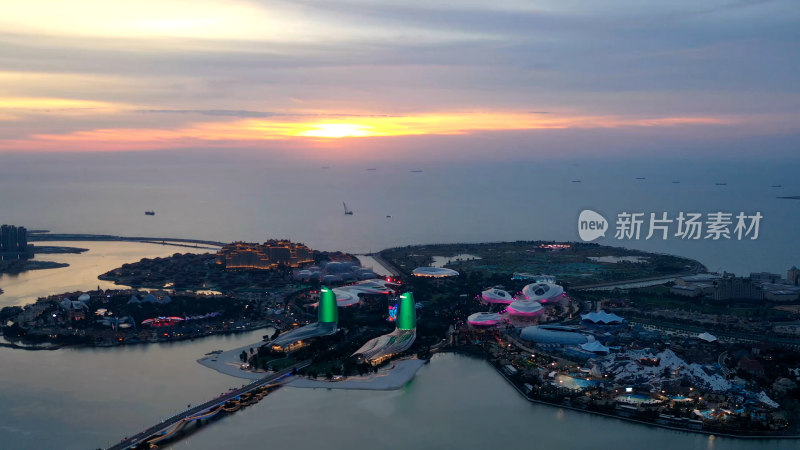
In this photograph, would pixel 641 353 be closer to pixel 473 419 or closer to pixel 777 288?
pixel 473 419

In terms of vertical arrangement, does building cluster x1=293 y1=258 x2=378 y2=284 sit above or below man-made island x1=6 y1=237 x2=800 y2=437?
Answer: above

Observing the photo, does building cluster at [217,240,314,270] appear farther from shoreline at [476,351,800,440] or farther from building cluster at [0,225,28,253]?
shoreline at [476,351,800,440]

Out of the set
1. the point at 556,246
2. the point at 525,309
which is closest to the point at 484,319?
the point at 525,309

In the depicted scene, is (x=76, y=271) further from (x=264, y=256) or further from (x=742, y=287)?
(x=742, y=287)

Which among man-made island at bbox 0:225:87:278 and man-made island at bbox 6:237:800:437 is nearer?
man-made island at bbox 6:237:800:437

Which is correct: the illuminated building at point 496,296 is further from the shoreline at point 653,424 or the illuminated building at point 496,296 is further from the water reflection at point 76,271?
the water reflection at point 76,271

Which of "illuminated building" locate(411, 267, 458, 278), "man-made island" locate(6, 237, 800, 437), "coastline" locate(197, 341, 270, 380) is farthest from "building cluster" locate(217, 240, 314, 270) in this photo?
"coastline" locate(197, 341, 270, 380)
